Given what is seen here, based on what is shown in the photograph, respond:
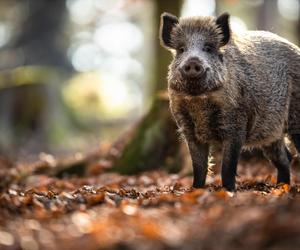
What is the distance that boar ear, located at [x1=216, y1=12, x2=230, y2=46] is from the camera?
24.1 feet

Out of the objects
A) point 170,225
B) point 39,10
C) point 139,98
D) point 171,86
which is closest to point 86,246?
point 170,225

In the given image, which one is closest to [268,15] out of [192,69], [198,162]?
[198,162]

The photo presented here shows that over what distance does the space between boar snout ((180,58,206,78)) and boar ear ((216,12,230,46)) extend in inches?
29.7

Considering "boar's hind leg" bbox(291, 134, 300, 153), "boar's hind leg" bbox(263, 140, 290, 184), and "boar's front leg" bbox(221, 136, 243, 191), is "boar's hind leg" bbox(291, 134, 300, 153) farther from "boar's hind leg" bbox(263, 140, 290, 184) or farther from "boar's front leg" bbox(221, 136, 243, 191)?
"boar's front leg" bbox(221, 136, 243, 191)

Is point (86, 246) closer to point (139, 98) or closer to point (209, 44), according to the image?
point (209, 44)

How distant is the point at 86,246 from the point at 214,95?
3.72m

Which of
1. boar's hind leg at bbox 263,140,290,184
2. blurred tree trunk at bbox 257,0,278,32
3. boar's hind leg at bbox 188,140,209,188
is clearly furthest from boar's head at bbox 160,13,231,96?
blurred tree trunk at bbox 257,0,278,32

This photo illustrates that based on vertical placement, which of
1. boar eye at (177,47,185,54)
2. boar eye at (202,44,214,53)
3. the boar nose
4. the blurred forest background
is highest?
boar eye at (202,44,214,53)

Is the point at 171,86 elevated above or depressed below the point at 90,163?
above

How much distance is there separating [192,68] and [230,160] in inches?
45.6

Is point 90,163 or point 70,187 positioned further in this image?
point 90,163

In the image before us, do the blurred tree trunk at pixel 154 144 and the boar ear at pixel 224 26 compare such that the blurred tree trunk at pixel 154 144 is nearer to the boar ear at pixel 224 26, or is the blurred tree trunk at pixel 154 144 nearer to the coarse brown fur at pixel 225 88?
the coarse brown fur at pixel 225 88

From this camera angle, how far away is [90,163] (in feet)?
36.4

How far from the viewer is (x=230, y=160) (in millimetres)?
7129
